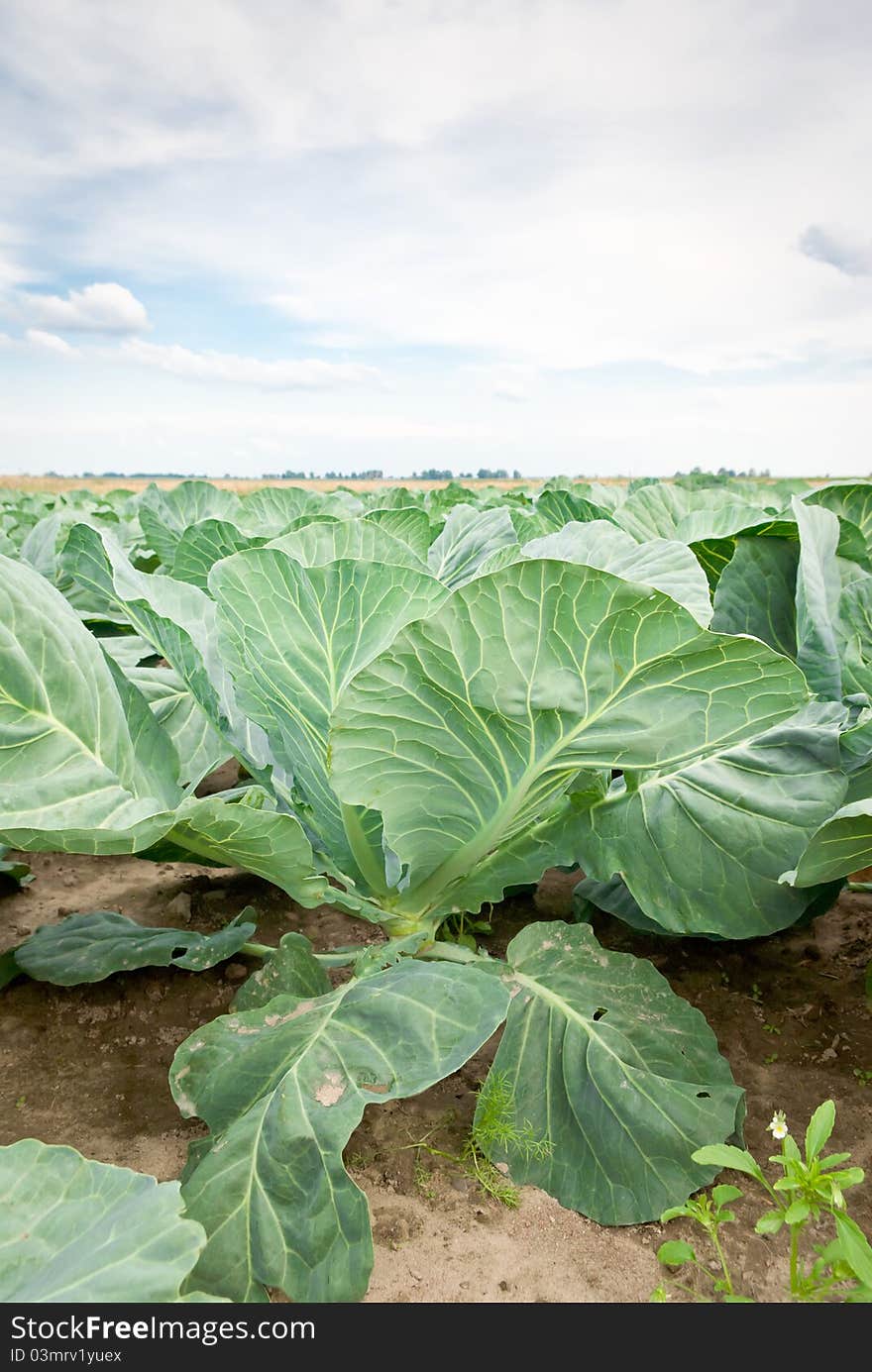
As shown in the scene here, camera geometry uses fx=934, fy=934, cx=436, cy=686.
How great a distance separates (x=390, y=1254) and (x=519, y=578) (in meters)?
1.12

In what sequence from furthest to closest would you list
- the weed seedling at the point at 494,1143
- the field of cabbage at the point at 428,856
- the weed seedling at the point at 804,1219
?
the weed seedling at the point at 494,1143 < the field of cabbage at the point at 428,856 < the weed seedling at the point at 804,1219

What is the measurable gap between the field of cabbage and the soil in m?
0.01

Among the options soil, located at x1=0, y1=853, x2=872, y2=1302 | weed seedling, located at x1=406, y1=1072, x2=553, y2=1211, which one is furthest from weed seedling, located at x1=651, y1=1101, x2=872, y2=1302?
weed seedling, located at x1=406, y1=1072, x2=553, y2=1211

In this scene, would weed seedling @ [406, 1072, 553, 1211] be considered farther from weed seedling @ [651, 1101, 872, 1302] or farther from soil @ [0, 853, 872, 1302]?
weed seedling @ [651, 1101, 872, 1302]

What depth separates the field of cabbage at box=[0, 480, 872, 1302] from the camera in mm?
1438

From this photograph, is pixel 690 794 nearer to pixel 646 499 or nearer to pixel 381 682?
pixel 381 682

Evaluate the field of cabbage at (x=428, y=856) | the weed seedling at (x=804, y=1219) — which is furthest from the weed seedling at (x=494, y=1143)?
the weed seedling at (x=804, y=1219)

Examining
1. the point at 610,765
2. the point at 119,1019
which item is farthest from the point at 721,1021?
the point at 119,1019

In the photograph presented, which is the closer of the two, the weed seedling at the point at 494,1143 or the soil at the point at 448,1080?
the soil at the point at 448,1080

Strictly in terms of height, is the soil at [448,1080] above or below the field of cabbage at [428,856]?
below

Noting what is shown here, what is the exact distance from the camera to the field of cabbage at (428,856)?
1438 mm

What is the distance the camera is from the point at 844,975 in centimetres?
230

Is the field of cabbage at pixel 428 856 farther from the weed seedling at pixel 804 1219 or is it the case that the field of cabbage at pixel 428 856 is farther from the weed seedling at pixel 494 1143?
the weed seedling at pixel 804 1219

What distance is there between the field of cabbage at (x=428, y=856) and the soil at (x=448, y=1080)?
0.01 meters
